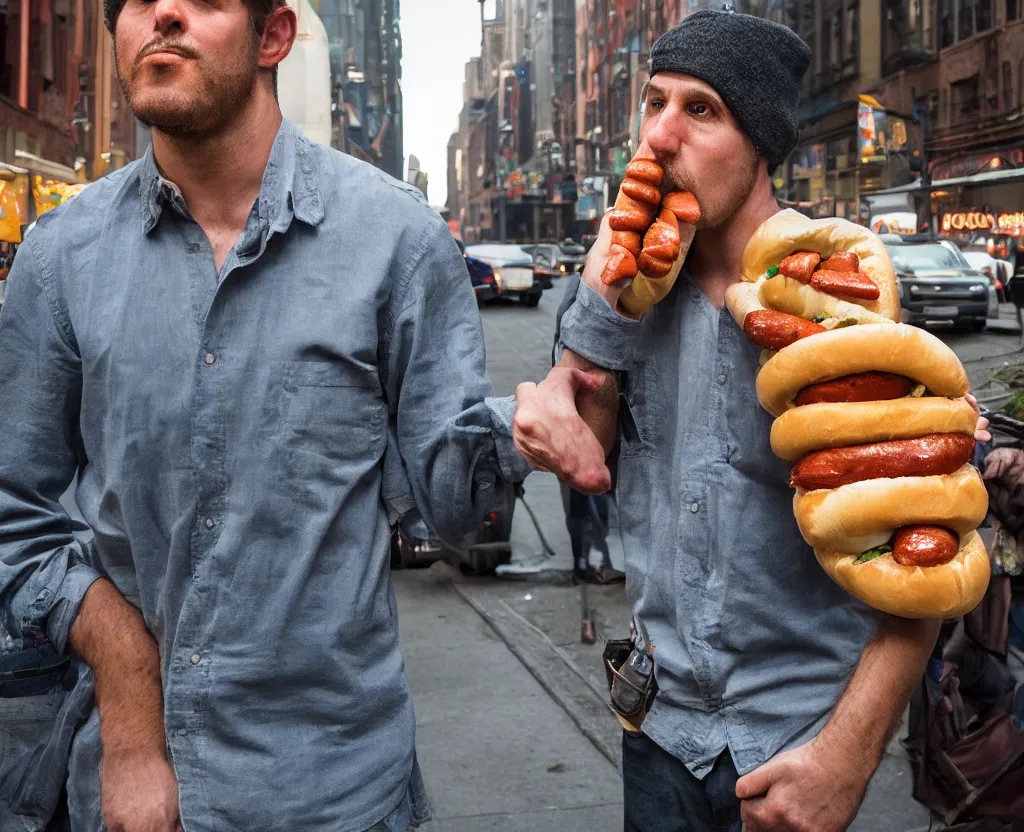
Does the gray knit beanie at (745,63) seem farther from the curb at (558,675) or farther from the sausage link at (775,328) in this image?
the curb at (558,675)

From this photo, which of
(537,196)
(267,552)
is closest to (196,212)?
(267,552)

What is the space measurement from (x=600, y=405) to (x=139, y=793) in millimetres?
1007

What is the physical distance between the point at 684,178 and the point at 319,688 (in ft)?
3.43

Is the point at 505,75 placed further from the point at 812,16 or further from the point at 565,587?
the point at 565,587

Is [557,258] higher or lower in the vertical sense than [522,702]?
higher

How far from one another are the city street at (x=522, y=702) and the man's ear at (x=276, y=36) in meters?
3.40

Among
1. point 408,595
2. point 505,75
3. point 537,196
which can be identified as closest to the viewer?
point 408,595

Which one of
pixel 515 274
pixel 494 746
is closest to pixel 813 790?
pixel 494 746

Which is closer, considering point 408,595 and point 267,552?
point 267,552

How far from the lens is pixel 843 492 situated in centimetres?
188

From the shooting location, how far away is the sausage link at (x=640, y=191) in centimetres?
206

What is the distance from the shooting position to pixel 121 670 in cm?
210

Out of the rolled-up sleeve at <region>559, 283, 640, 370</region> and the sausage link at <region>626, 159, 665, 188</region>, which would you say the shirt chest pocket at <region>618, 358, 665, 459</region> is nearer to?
the rolled-up sleeve at <region>559, 283, 640, 370</region>

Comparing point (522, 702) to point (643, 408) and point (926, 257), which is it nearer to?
point (643, 408)
